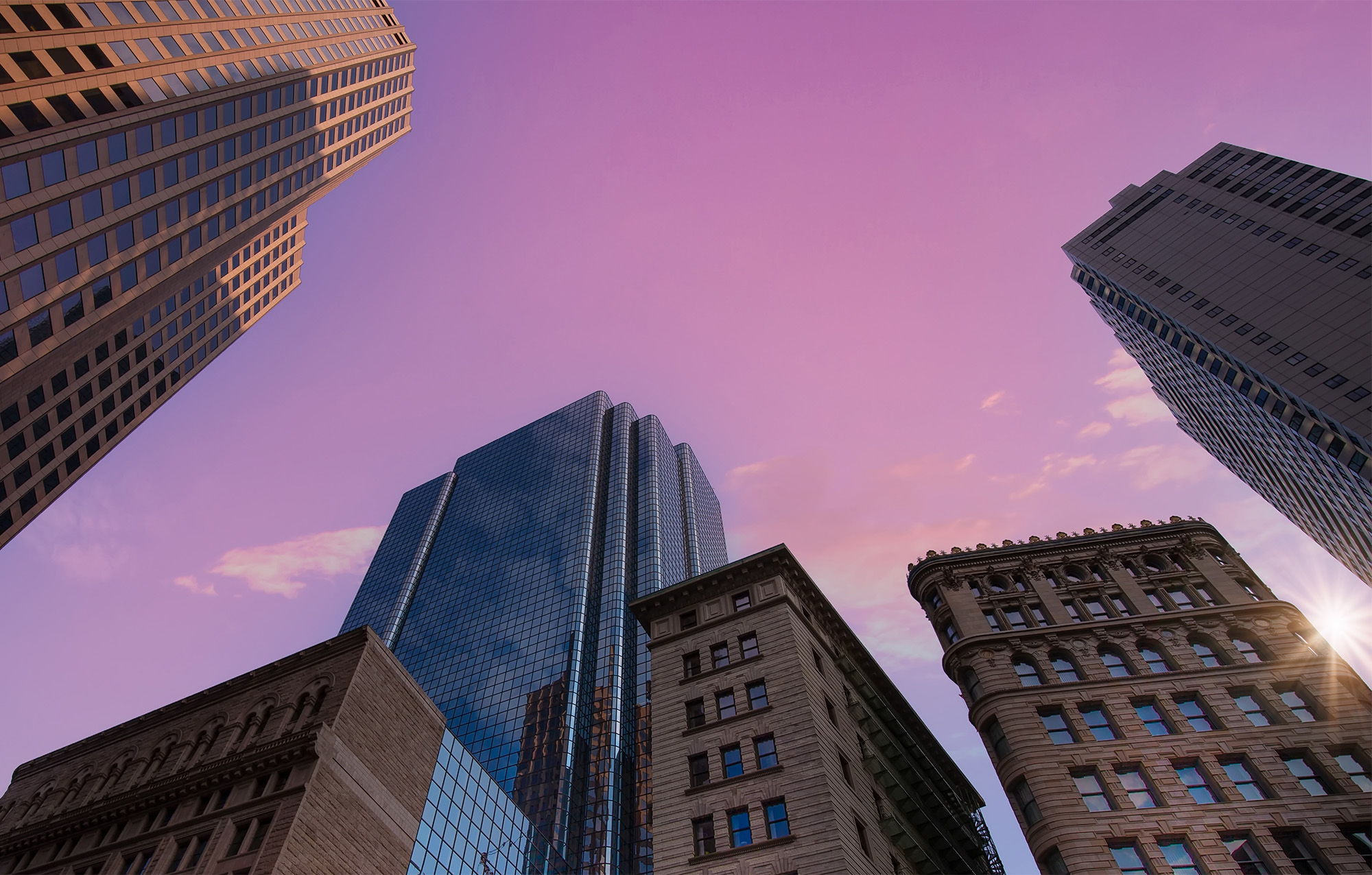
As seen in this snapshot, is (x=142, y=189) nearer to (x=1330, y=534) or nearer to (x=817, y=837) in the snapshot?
(x=817, y=837)

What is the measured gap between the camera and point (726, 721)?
45.5m

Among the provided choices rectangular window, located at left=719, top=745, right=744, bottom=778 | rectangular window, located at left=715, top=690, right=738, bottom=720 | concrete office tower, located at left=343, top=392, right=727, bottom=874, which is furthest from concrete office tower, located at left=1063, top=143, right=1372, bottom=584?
concrete office tower, located at left=343, top=392, right=727, bottom=874

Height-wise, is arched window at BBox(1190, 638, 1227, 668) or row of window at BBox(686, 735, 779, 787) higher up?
arched window at BBox(1190, 638, 1227, 668)

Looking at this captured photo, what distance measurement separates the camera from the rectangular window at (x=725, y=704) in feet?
152

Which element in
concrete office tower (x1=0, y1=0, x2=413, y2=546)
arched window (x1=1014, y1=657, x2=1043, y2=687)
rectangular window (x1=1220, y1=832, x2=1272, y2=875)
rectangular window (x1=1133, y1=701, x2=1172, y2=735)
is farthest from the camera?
concrete office tower (x1=0, y1=0, x2=413, y2=546)

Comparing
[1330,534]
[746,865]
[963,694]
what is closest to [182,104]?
[746,865]

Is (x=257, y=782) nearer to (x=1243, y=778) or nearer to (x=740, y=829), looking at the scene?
(x=740, y=829)

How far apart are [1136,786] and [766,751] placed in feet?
64.2

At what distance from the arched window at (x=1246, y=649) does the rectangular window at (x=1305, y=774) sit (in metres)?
7.09

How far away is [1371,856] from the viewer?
36750 mm

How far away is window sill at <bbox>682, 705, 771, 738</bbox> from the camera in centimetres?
4494

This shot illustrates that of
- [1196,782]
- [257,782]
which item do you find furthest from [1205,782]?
[257,782]

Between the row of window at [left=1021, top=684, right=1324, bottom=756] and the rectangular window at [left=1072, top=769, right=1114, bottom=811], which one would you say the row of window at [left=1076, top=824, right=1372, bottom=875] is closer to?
the rectangular window at [left=1072, top=769, right=1114, bottom=811]

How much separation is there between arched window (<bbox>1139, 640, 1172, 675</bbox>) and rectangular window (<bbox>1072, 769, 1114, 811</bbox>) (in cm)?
906
